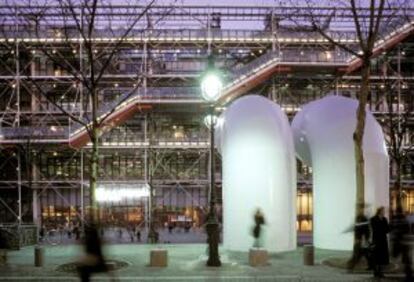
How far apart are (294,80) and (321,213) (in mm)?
20304

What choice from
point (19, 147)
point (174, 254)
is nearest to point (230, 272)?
point (174, 254)

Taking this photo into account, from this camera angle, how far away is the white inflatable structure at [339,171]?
20781mm

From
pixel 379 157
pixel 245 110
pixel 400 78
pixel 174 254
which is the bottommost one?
pixel 174 254

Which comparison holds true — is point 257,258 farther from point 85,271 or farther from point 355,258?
point 85,271

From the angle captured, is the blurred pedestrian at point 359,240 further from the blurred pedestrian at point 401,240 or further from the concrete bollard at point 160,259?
the concrete bollard at point 160,259

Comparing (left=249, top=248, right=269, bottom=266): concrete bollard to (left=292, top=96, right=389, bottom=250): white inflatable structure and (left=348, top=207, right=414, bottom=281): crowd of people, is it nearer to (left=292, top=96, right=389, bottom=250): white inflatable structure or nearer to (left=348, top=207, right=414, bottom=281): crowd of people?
(left=348, top=207, right=414, bottom=281): crowd of people

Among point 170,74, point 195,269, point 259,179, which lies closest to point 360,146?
point 259,179

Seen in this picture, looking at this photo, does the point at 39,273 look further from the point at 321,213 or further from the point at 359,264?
the point at 321,213

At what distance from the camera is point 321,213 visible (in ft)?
69.7

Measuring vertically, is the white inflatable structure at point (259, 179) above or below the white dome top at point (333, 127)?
below

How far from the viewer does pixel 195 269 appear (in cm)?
1652

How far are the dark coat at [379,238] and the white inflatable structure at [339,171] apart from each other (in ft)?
19.2

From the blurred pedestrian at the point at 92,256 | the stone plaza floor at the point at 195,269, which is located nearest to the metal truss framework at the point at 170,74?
the stone plaza floor at the point at 195,269

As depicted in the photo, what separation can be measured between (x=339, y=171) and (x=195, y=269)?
6714 millimetres
